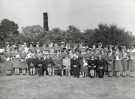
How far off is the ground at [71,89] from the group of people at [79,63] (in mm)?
946

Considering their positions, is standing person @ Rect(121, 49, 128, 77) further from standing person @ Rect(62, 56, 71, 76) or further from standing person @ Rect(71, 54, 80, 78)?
standing person @ Rect(62, 56, 71, 76)

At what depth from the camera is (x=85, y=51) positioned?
14.3 meters

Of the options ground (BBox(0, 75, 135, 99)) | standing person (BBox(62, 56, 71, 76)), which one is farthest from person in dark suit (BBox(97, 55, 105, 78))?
standing person (BBox(62, 56, 71, 76))

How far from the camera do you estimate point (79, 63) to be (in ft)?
43.5

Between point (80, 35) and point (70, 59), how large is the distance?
2519 centimetres

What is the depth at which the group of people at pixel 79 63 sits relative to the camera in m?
13.0

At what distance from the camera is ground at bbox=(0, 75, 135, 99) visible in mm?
8664

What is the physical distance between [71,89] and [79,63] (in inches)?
137

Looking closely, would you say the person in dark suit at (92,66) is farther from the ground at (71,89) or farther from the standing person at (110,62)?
the ground at (71,89)

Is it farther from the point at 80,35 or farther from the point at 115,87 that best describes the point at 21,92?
the point at 80,35

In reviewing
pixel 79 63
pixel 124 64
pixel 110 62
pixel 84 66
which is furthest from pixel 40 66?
pixel 124 64

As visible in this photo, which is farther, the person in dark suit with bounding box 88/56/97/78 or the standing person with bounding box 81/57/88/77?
the standing person with bounding box 81/57/88/77

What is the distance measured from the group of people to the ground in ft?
3.10

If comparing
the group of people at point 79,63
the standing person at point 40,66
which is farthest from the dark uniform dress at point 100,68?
the standing person at point 40,66
